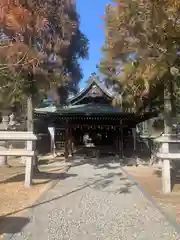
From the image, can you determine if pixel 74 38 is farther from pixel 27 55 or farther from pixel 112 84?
pixel 27 55

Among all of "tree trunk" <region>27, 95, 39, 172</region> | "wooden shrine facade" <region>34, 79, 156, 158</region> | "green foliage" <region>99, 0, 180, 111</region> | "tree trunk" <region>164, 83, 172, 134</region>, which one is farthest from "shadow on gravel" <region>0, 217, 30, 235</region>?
"wooden shrine facade" <region>34, 79, 156, 158</region>

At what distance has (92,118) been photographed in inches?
858

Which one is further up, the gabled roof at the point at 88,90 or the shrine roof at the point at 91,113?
the gabled roof at the point at 88,90

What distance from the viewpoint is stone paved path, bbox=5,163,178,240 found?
6059 mm

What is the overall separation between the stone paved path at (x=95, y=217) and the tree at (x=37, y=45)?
9.72 feet

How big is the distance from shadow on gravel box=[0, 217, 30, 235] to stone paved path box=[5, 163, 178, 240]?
0.42 ft

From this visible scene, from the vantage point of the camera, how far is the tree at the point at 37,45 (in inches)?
243

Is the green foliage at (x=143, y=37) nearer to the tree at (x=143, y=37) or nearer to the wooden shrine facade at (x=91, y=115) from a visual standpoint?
the tree at (x=143, y=37)

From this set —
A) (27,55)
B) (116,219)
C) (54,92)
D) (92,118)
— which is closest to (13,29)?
(27,55)

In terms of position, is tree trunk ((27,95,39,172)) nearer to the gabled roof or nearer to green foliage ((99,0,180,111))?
green foliage ((99,0,180,111))

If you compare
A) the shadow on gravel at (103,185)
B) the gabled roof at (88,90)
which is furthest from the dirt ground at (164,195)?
the gabled roof at (88,90)

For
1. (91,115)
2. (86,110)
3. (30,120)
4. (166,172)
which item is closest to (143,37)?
(166,172)

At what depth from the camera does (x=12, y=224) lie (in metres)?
6.62

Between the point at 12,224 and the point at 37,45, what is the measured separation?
4857mm
